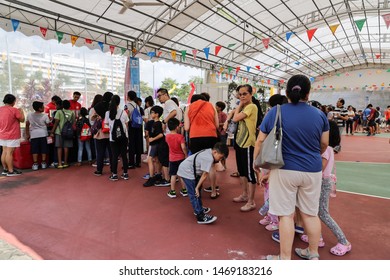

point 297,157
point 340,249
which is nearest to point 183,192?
point 340,249

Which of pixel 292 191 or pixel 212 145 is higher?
pixel 212 145

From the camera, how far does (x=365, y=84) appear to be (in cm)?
2228

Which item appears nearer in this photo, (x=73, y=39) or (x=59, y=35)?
(x=59, y=35)

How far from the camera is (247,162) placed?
295 cm

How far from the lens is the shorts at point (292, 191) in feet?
5.80

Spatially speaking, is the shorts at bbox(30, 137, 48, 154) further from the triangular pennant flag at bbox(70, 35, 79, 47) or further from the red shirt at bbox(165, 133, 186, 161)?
the triangular pennant flag at bbox(70, 35, 79, 47)

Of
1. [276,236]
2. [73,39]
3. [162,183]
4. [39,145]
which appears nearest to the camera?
[276,236]

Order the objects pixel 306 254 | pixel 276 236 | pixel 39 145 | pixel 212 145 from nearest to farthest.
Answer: pixel 306 254 → pixel 276 236 → pixel 212 145 → pixel 39 145

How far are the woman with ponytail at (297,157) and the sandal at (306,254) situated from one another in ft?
0.96

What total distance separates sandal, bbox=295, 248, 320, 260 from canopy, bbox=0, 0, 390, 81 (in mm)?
4924

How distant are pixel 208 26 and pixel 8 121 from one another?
7904 millimetres

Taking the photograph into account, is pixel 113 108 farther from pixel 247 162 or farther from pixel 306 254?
pixel 306 254

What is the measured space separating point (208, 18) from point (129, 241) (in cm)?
906
